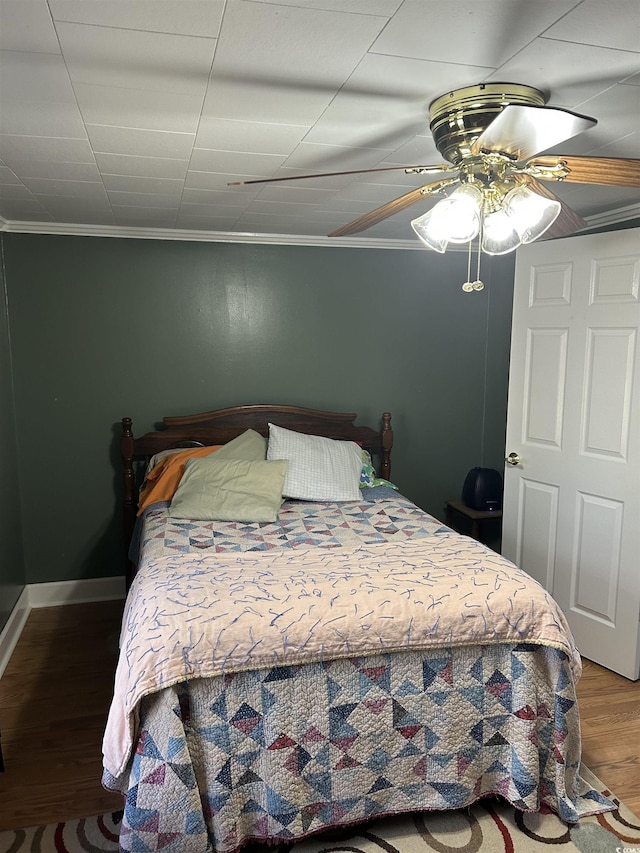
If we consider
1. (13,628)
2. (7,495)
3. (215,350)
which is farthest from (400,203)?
(13,628)

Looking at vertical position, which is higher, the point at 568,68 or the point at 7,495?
the point at 568,68

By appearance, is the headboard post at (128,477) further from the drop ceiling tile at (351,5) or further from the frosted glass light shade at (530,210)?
the drop ceiling tile at (351,5)

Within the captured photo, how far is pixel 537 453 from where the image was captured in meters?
3.26

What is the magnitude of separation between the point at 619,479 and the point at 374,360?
1.67 metres

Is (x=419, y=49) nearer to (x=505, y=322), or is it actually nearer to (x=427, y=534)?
(x=427, y=534)

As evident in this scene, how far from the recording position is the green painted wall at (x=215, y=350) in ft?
11.8

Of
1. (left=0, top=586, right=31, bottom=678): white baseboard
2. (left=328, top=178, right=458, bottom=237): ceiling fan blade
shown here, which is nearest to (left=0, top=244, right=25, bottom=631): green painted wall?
(left=0, top=586, right=31, bottom=678): white baseboard

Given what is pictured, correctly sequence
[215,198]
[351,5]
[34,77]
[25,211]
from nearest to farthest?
[351,5] < [34,77] < [215,198] < [25,211]

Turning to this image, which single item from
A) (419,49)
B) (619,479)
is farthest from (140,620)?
(619,479)

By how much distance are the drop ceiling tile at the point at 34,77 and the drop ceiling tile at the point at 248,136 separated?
39 cm

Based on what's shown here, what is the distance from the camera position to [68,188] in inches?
104

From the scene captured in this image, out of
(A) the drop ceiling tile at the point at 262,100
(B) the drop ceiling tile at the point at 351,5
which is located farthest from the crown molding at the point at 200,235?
(B) the drop ceiling tile at the point at 351,5

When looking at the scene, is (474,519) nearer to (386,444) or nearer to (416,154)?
(386,444)

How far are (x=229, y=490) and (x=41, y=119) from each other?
176cm
